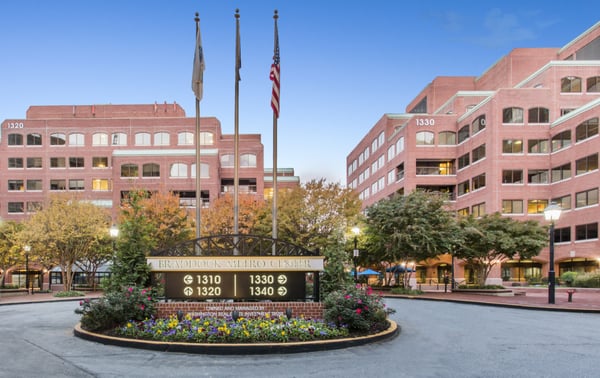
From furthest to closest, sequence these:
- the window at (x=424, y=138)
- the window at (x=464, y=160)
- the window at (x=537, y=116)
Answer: the window at (x=424, y=138) < the window at (x=464, y=160) < the window at (x=537, y=116)

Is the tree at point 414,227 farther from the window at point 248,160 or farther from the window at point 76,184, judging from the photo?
the window at point 76,184

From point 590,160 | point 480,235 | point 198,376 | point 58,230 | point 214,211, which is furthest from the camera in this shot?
point 590,160

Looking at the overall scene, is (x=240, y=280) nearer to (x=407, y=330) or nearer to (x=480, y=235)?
(x=407, y=330)

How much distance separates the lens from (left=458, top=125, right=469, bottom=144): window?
63.9 metres

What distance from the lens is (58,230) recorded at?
3881 cm

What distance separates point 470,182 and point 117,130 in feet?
164

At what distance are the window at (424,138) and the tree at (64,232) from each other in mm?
42506

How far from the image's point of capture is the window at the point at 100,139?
230 feet

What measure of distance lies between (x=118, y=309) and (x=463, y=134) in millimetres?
59616

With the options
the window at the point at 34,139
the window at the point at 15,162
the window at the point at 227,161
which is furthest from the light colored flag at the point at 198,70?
the window at the point at 15,162

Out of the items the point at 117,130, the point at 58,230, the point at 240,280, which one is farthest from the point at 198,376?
the point at 117,130

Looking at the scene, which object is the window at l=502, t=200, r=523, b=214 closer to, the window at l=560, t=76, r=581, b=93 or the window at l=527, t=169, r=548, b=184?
the window at l=527, t=169, r=548, b=184

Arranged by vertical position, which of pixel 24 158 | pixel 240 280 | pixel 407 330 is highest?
pixel 24 158

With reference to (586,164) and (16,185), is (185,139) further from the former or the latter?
(586,164)
